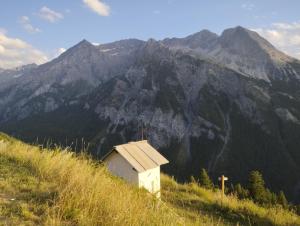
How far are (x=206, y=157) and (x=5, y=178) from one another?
7583 inches

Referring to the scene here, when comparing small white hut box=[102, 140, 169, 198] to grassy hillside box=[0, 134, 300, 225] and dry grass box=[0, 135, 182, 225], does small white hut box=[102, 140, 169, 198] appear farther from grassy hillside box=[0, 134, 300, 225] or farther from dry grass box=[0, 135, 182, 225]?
dry grass box=[0, 135, 182, 225]

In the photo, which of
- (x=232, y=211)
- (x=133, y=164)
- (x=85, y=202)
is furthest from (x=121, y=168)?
(x=85, y=202)

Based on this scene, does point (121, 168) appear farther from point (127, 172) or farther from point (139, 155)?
point (139, 155)

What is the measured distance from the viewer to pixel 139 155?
1060 inches

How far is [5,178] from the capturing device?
7277mm

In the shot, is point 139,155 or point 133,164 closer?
point 133,164

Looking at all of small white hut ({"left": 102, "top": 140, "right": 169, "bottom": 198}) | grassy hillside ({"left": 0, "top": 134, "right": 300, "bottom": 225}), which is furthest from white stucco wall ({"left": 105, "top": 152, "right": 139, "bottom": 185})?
grassy hillside ({"left": 0, "top": 134, "right": 300, "bottom": 225})

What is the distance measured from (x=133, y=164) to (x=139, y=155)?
200 centimetres

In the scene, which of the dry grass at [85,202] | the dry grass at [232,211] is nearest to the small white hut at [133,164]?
the dry grass at [232,211]

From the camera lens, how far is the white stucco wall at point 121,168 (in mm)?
24922

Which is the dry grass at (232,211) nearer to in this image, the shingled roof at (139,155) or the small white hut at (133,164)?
the small white hut at (133,164)

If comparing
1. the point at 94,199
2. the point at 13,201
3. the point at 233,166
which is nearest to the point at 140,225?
the point at 94,199

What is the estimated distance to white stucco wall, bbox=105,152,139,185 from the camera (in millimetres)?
24922

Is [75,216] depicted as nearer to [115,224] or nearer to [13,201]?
[115,224]
